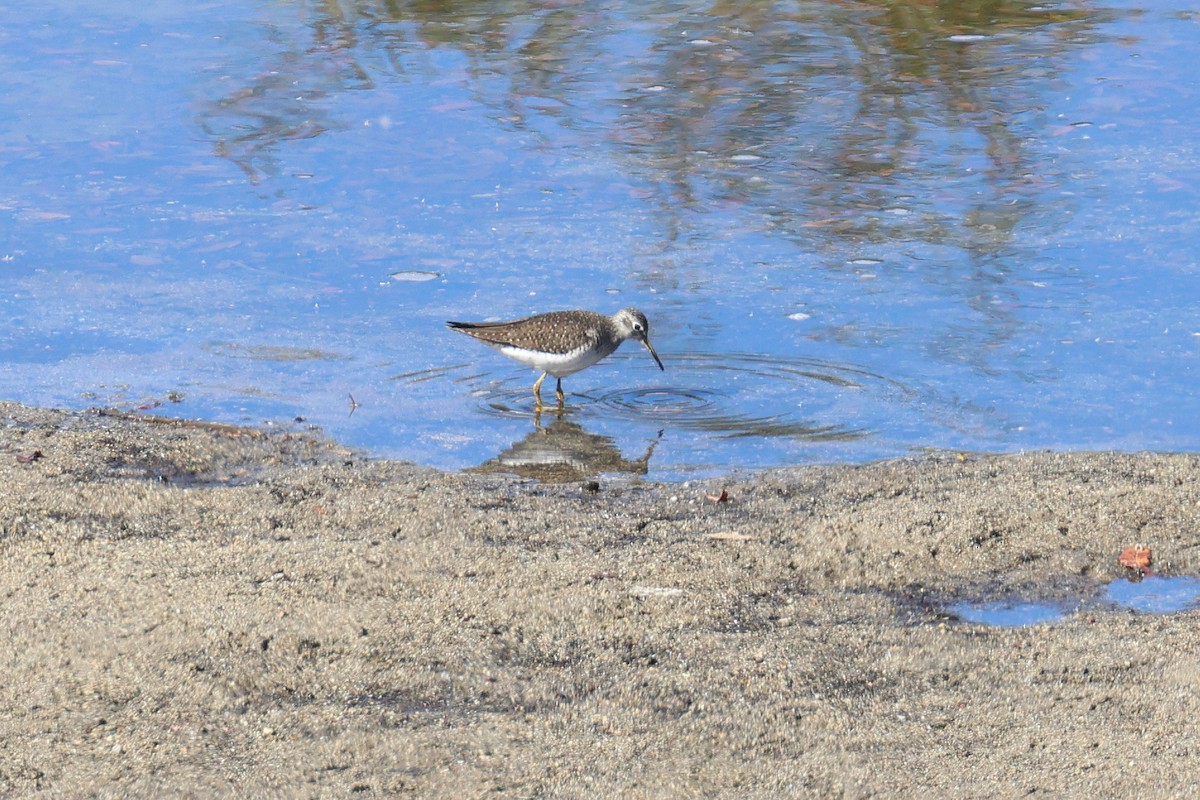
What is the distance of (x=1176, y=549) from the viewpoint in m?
5.81

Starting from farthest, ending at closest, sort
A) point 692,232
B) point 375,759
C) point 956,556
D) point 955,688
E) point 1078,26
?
point 1078,26, point 692,232, point 956,556, point 955,688, point 375,759

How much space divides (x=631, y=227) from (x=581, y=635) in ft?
16.8

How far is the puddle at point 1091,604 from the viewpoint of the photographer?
5344 millimetres

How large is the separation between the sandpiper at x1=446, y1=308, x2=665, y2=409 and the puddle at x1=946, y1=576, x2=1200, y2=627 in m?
3.01

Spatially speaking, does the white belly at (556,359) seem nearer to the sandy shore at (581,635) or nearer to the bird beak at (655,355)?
the bird beak at (655,355)

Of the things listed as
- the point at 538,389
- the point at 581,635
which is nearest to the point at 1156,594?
the point at 581,635

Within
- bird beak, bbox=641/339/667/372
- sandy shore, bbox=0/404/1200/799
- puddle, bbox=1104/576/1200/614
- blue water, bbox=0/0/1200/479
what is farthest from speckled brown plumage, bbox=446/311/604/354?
puddle, bbox=1104/576/1200/614

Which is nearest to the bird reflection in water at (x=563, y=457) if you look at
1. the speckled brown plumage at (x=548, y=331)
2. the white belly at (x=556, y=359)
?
the white belly at (x=556, y=359)

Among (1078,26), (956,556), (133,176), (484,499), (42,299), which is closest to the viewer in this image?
(956,556)

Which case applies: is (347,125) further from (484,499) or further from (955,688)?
(955,688)

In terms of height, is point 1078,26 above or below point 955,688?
below

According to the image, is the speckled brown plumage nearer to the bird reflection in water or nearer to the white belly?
the white belly

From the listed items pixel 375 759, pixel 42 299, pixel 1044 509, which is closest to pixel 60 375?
pixel 42 299

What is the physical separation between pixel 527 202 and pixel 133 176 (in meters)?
2.85
